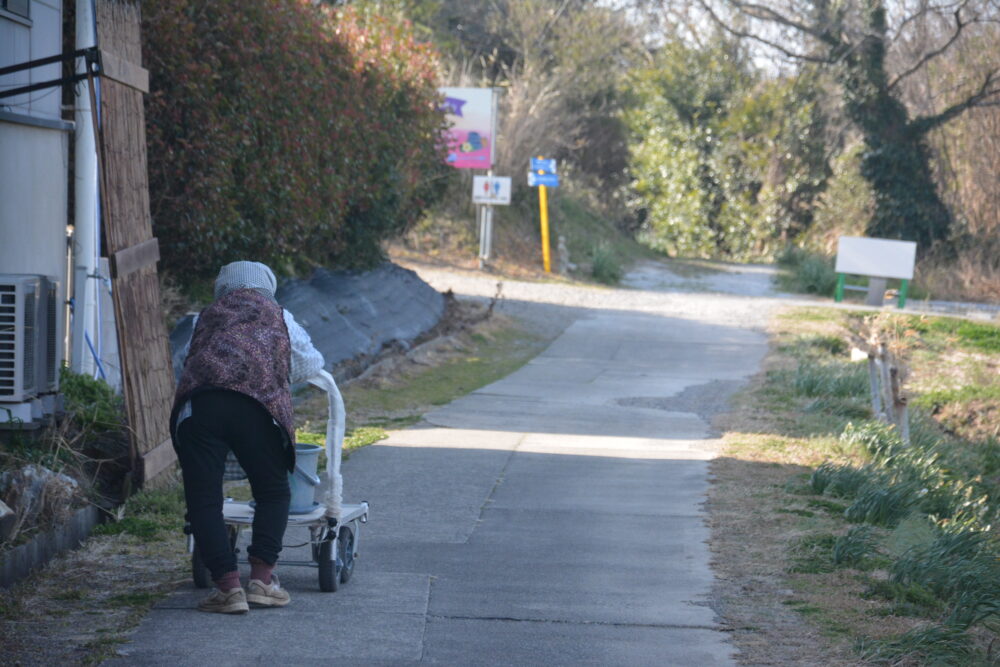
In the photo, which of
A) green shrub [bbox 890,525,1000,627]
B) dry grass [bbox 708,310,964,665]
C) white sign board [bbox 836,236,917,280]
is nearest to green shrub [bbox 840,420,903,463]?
dry grass [bbox 708,310,964,665]

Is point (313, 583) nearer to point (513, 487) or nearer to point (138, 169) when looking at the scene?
point (513, 487)

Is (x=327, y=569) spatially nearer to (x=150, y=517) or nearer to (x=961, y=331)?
(x=150, y=517)

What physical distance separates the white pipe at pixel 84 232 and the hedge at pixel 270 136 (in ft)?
6.33

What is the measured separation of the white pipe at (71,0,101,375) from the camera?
27.9 ft

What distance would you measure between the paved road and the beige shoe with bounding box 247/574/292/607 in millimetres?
53

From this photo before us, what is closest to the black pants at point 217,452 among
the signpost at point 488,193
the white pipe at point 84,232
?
the white pipe at point 84,232

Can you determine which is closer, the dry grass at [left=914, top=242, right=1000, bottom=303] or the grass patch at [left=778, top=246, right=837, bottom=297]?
the dry grass at [left=914, top=242, right=1000, bottom=303]

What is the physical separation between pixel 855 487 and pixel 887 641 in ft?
11.1

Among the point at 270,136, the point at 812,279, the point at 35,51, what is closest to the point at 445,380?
the point at 270,136

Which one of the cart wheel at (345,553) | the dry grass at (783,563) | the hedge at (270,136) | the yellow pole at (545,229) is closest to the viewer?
the dry grass at (783,563)

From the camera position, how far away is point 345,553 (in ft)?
19.3

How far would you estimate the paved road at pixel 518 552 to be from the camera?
16.5ft

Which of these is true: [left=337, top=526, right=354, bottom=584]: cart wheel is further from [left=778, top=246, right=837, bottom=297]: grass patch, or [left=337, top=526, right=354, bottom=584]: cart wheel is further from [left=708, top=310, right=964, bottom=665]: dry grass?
[left=778, top=246, right=837, bottom=297]: grass patch

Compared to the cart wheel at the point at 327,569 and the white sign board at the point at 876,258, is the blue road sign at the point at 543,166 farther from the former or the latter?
the cart wheel at the point at 327,569
